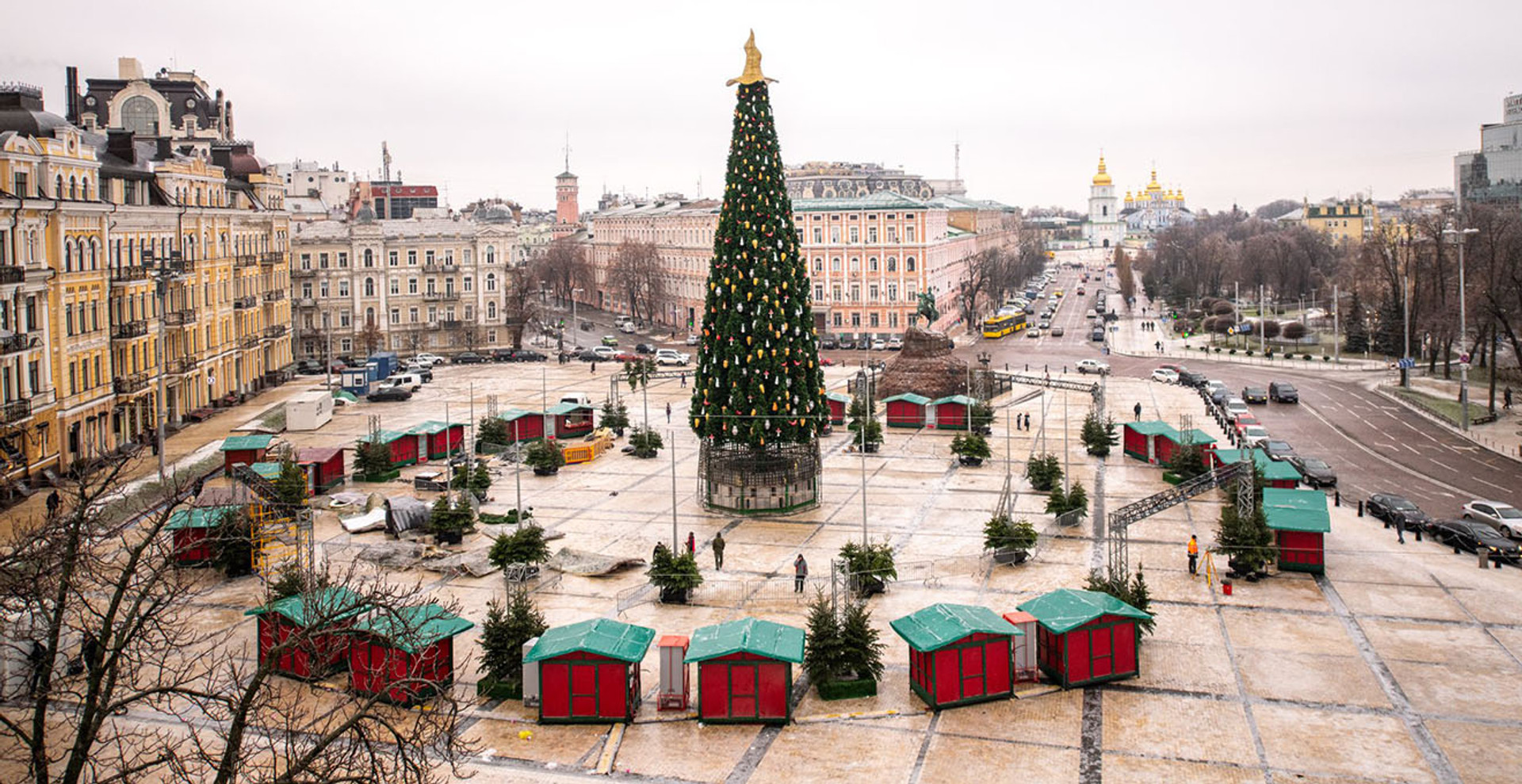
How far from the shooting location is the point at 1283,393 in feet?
227

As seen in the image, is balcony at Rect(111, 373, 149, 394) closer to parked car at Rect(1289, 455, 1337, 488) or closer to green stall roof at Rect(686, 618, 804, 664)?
green stall roof at Rect(686, 618, 804, 664)

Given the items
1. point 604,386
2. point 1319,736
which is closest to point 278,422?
point 604,386

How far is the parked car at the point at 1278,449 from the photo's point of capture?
1977 inches

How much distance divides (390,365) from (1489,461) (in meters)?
61.0

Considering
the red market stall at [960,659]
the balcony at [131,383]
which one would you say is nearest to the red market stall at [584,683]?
the red market stall at [960,659]

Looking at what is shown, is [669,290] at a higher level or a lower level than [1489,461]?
higher

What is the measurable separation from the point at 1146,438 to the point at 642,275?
77.0 metres

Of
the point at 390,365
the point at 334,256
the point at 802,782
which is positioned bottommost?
the point at 802,782

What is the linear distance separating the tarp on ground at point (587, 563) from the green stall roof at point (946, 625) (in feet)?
35.0

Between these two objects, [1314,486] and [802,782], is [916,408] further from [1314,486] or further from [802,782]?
[802,782]

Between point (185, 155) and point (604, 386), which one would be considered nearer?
point (185, 155)

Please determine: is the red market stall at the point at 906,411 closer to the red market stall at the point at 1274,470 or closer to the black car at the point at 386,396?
the red market stall at the point at 1274,470

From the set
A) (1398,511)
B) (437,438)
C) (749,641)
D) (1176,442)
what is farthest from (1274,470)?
(437,438)

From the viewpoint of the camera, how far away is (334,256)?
8812cm
